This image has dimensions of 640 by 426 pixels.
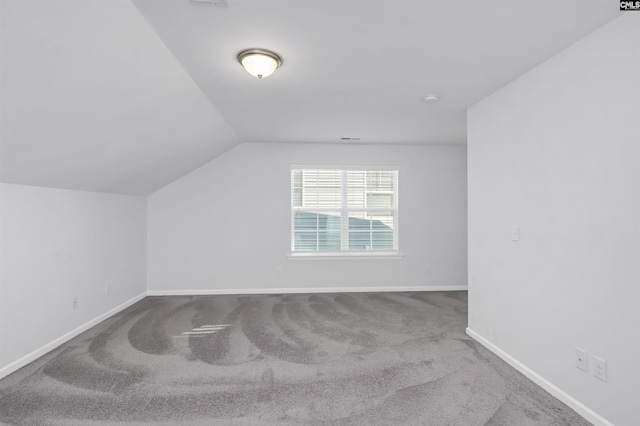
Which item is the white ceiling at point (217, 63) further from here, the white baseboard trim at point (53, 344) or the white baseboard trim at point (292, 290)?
the white baseboard trim at point (292, 290)

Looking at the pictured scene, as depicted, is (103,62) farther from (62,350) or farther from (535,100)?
(535,100)

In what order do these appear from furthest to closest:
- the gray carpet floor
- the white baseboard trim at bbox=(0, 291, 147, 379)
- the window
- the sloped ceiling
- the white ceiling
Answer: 1. the window
2. the white baseboard trim at bbox=(0, 291, 147, 379)
3. the gray carpet floor
4. the white ceiling
5. the sloped ceiling

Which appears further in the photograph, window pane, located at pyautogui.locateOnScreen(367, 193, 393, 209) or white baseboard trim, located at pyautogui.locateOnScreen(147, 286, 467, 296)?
window pane, located at pyautogui.locateOnScreen(367, 193, 393, 209)

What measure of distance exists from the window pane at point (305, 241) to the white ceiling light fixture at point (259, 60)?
3.19m

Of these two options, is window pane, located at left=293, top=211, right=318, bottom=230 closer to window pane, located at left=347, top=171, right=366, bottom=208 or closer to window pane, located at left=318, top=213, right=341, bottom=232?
window pane, located at left=318, top=213, right=341, bottom=232

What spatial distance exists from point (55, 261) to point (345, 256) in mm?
3562

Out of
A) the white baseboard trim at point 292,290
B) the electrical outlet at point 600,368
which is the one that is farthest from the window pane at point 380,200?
the electrical outlet at point 600,368

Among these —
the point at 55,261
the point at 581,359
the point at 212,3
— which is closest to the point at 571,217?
the point at 581,359

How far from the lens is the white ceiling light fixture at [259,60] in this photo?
2225mm

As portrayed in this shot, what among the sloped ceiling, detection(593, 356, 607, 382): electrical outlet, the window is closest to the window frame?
the window

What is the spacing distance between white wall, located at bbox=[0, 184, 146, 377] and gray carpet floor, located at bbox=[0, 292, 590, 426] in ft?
0.81

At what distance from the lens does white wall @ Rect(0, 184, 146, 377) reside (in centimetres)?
254

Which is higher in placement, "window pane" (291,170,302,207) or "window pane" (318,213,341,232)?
"window pane" (291,170,302,207)

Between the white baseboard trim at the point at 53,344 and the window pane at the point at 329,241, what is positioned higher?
the window pane at the point at 329,241
